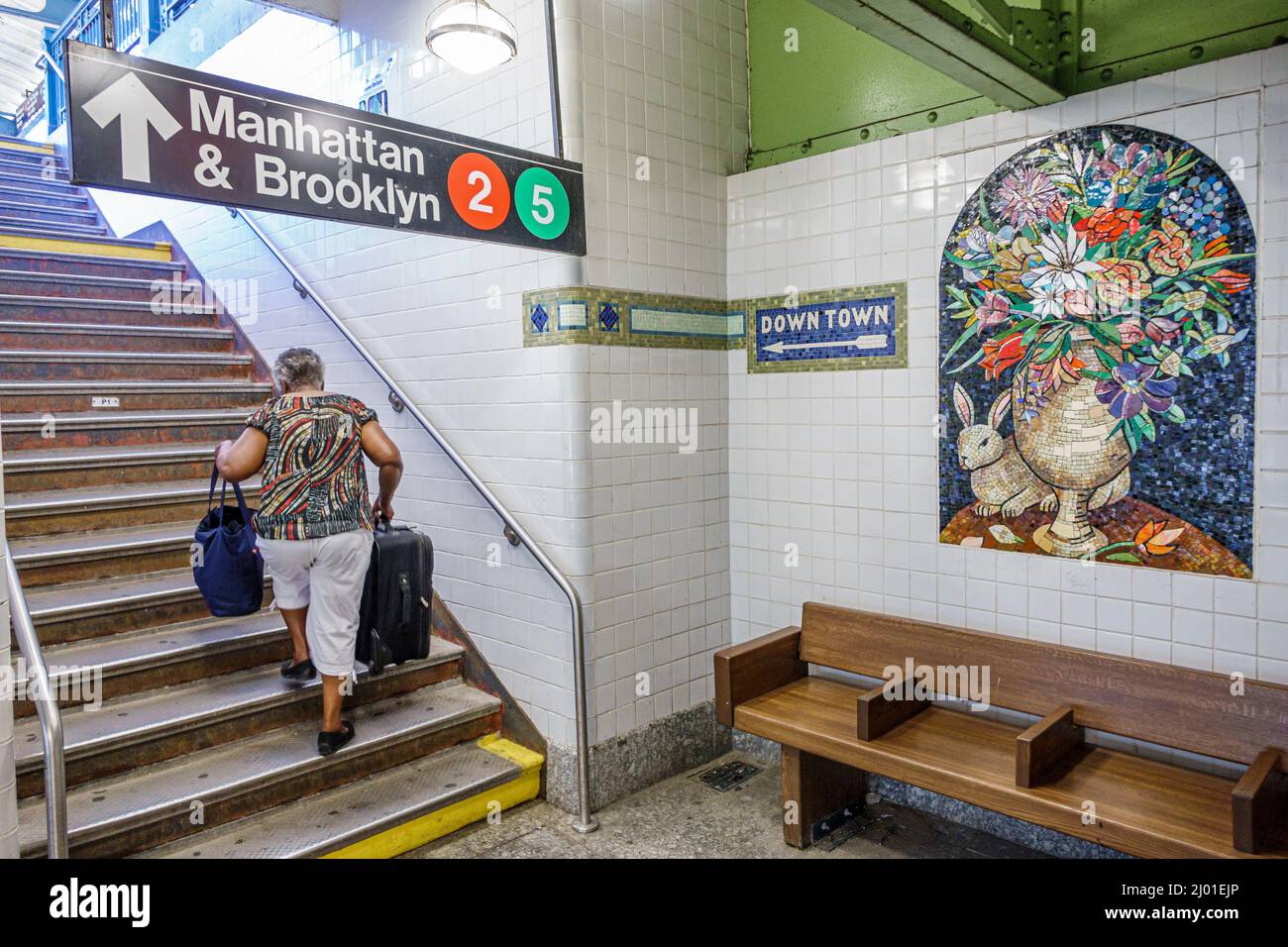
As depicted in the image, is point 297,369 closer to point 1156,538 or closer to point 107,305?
point 107,305

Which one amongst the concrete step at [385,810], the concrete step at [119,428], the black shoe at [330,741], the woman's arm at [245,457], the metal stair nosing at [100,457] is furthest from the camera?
the concrete step at [119,428]

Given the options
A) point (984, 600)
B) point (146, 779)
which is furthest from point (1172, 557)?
point (146, 779)

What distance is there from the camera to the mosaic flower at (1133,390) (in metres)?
3.00

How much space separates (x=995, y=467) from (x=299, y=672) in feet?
9.64

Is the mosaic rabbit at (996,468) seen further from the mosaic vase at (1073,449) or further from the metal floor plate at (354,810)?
the metal floor plate at (354,810)

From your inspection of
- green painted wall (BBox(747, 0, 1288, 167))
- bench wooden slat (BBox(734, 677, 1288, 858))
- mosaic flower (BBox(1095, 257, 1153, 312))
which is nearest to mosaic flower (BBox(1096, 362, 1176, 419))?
mosaic flower (BBox(1095, 257, 1153, 312))

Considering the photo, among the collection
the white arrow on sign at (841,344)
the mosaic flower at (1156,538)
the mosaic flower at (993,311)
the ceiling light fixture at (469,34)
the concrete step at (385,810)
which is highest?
the ceiling light fixture at (469,34)

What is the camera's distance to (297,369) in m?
3.38

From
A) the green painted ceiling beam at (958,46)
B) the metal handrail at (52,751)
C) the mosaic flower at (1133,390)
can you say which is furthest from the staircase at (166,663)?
the green painted ceiling beam at (958,46)

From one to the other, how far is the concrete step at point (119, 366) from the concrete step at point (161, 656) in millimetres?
1942

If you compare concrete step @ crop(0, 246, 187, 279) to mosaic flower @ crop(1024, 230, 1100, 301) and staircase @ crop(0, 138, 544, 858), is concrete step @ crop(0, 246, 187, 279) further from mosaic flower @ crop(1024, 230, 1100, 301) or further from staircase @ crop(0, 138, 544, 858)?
mosaic flower @ crop(1024, 230, 1100, 301)

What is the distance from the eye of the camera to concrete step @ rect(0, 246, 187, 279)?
5.32 meters
